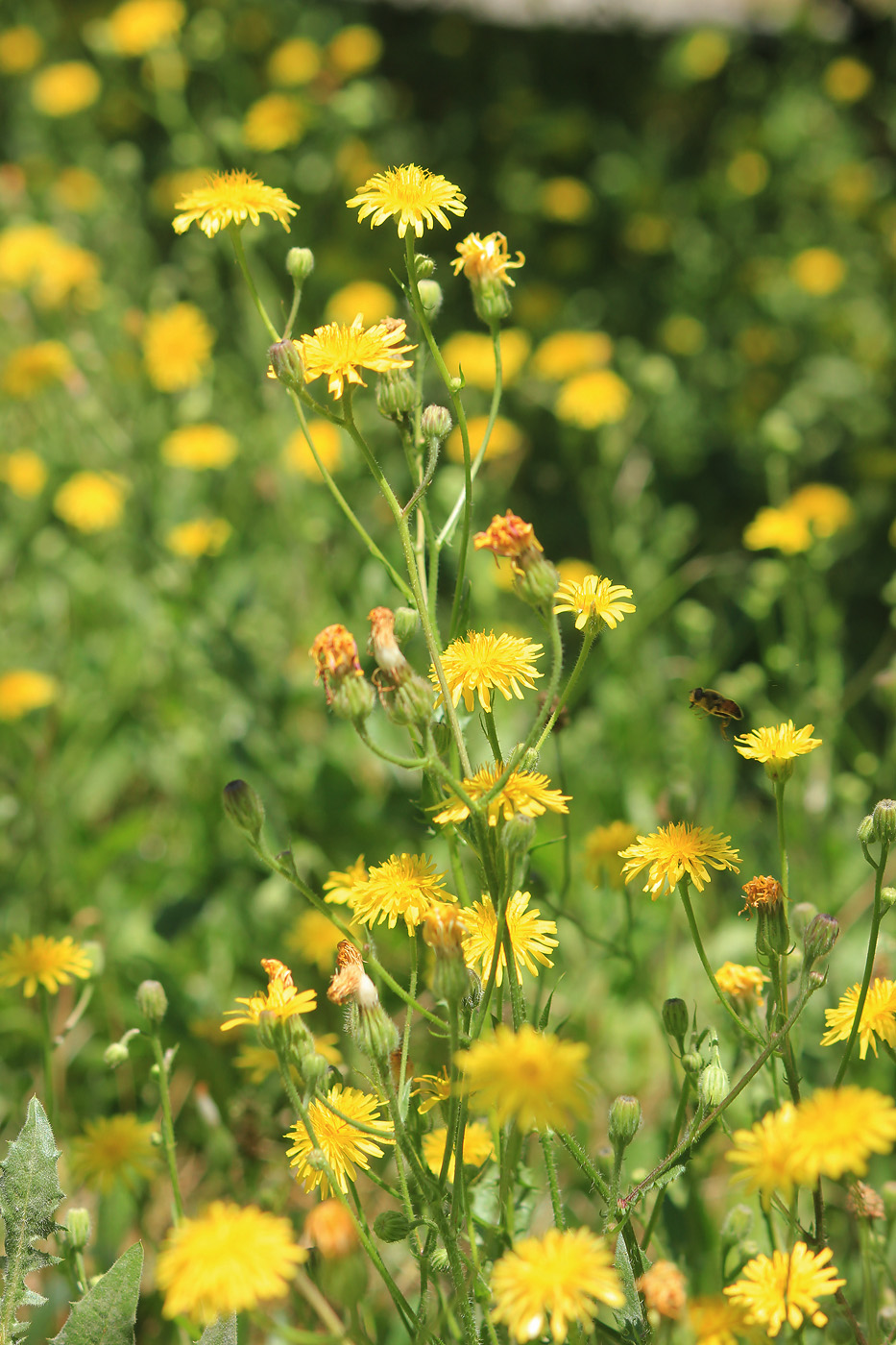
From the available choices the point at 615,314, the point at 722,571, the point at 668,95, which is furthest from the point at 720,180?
the point at 722,571

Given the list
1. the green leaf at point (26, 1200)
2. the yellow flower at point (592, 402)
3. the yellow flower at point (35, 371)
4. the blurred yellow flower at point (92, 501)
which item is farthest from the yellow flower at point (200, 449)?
the green leaf at point (26, 1200)

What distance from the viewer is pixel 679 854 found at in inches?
46.0

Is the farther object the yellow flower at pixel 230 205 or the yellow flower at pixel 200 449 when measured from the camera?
the yellow flower at pixel 200 449

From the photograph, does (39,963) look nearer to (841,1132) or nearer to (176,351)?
(841,1132)

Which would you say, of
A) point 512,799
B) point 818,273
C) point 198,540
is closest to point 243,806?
point 512,799

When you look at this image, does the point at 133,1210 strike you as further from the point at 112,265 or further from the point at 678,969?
the point at 112,265

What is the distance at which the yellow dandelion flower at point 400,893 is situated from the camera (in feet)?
3.78

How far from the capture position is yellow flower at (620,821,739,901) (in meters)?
1.15

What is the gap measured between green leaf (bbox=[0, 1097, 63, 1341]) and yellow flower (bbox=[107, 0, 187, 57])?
3.85 metres

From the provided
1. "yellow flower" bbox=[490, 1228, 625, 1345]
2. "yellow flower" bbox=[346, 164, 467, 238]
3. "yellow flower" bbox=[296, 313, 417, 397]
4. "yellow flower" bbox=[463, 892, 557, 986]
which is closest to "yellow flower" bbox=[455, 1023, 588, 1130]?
"yellow flower" bbox=[490, 1228, 625, 1345]

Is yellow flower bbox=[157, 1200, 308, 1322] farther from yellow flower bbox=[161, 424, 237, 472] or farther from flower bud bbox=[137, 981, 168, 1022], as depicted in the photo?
yellow flower bbox=[161, 424, 237, 472]

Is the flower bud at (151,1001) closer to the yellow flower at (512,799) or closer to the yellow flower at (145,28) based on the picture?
the yellow flower at (512,799)

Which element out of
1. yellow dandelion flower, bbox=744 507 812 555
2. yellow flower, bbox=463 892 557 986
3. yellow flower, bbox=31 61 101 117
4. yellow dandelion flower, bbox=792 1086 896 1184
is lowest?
yellow dandelion flower, bbox=792 1086 896 1184

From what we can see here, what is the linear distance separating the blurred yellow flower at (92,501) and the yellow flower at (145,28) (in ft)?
5.78
